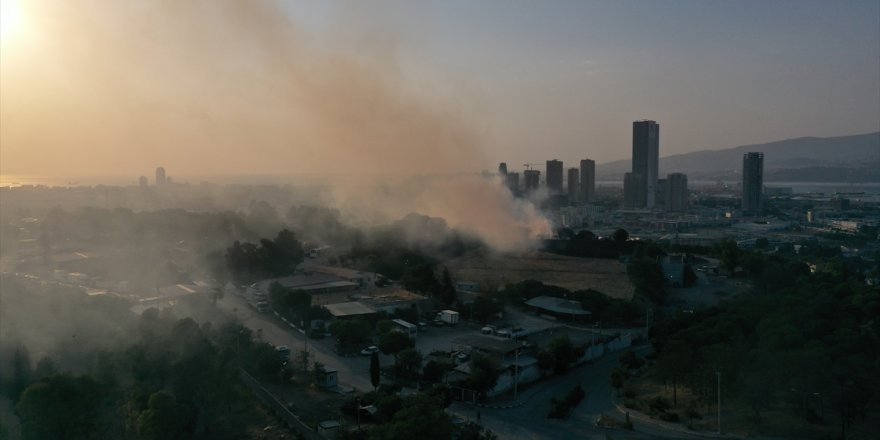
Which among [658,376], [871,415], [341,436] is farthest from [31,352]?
[871,415]

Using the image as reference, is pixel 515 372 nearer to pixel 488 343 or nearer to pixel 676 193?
pixel 488 343

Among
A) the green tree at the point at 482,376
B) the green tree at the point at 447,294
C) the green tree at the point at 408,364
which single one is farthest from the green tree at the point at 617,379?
the green tree at the point at 447,294

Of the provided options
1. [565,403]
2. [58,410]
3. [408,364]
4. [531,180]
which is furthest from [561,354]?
[531,180]

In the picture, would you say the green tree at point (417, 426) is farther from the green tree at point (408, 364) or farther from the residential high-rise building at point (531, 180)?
the residential high-rise building at point (531, 180)

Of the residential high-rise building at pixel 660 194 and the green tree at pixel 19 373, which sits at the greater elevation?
the residential high-rise building at pixel 660 194

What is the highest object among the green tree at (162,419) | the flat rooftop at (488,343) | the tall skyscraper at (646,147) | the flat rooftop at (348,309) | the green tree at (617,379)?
the tall skyscraper at (646,147)

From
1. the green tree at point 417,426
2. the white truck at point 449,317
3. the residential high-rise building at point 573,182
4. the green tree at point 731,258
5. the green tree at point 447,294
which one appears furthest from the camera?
the residential high-rise building at point 573,182

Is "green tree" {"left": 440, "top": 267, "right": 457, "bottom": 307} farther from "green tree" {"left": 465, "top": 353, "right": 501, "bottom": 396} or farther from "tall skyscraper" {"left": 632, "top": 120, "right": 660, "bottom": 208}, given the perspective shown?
"tall skyscraper" {"left": 632, "top": 120, "right": 660, "bottom": 208}
